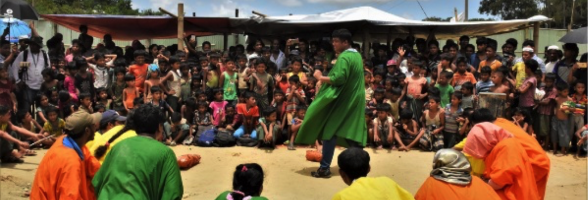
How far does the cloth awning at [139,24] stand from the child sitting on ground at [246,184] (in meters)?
9.39

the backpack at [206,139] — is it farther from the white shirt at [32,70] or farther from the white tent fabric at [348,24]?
the white tent fabric at [348,24]

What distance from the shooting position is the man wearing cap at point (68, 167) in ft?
12.5

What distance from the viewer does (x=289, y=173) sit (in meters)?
7.35

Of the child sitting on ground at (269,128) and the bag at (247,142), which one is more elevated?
the child sitting on ground at (269,128)

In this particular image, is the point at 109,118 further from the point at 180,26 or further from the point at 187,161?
the point at 180,26

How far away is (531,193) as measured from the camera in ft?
14.8

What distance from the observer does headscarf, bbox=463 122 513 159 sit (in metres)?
4.56

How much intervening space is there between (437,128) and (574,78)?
7.65ft

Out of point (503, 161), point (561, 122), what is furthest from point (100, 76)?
point (503, 161)

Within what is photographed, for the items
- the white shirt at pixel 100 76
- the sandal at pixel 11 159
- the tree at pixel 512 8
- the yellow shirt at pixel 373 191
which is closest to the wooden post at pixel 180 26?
the white shirt at pixel 100 76

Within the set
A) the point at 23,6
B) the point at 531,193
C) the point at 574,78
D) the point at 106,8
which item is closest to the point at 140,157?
the point at 531,193

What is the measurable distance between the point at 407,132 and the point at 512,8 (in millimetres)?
42116

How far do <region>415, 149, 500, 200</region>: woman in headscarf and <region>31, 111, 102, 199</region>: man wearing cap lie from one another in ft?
7.38

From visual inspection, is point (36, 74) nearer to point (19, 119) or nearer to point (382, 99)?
point (19, 119)
